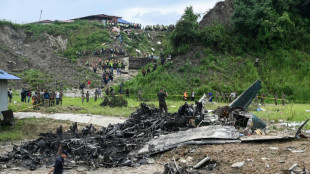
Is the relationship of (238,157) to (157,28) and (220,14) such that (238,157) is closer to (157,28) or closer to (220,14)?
(220,14)

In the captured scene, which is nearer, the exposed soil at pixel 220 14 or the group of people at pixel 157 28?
the exposed soil at pixel 220 14

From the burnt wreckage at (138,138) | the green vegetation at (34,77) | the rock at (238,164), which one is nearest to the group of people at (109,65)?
the green vegetation at (34,77)

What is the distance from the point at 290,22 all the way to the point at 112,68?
21.7 m

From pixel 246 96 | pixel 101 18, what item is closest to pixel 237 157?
pixel 246 96

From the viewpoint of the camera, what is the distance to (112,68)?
44219mm

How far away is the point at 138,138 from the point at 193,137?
2.87 metres

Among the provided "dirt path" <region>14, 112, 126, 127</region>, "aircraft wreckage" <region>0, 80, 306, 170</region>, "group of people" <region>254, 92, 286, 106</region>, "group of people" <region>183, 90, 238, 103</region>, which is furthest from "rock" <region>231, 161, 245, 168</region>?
"group of people" <region>183, 90, 238, 103</region>

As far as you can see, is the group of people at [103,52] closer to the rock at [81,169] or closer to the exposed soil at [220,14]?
the exposed soil at [220,14]

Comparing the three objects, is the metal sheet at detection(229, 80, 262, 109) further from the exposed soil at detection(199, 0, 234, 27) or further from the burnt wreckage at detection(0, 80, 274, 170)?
the exposed soil at detection(199, 0, 234, 27)

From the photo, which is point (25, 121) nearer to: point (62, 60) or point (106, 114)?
point (106, 114)

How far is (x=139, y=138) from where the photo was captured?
Answer: 14.5 meters

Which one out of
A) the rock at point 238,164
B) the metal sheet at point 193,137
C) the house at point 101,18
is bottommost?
the rock at point 238,164

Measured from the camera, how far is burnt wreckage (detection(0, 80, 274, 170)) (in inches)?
488

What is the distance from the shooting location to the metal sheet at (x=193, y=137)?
12188mm
